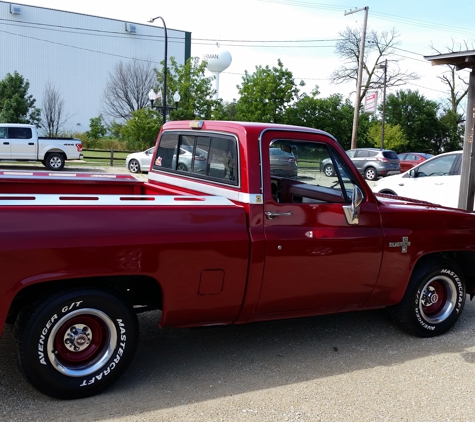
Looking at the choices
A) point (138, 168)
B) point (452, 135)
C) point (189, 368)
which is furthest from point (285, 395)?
point (452, 135)

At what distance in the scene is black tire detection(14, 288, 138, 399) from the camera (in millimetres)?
3285

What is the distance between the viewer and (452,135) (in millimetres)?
52656

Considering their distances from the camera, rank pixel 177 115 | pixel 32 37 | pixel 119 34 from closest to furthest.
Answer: pixel 177 115
pixel 32 37
pixel 119 34

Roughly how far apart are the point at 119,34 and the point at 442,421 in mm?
63149

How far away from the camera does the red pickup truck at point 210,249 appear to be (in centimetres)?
330

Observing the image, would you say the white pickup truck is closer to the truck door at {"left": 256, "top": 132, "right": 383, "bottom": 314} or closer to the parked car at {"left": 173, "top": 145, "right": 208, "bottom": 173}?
the parked car at {"left": 173, "top": 145, "right": 208, "bottom": 173}

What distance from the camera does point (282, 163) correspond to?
14.2 ft

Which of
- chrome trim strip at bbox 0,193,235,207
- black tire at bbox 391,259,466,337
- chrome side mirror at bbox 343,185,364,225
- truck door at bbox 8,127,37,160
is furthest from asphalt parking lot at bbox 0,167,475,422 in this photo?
truck door at bbox 8,127,37,160

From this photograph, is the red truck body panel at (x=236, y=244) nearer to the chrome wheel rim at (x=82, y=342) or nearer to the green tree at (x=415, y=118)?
the chrome wheel rim at (x=82, y=342)

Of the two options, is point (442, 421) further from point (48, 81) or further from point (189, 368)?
point (48, 81)

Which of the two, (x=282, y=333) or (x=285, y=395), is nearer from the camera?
(x=285, y=395)

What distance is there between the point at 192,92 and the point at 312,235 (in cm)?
3351

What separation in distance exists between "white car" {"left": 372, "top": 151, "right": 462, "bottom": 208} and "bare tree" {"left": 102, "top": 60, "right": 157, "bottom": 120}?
4565cm

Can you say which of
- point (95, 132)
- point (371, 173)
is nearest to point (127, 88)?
point (95, 132)
